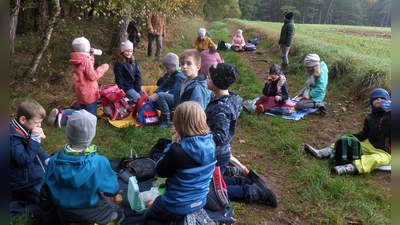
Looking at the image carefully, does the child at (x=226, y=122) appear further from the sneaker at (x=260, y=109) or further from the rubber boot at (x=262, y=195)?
the sneaker at (x=260, y=109)

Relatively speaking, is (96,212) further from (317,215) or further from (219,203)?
(317,215)

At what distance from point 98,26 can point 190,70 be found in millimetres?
6373

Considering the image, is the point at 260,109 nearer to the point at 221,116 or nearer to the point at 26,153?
the point at 221,116

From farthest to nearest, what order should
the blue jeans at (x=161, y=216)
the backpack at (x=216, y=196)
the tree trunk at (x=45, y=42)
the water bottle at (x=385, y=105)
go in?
the tree trunk at (x=45, y=42)
the water bottle at (x=385, y=105)
the backpack at (x=216, y=196)
the blue jeans at (x=161, y=216)

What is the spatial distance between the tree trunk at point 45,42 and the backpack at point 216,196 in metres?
5.89

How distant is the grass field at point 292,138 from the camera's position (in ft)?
12.5

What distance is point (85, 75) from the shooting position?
5820 mm

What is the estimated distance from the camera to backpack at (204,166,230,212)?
3.55 metres

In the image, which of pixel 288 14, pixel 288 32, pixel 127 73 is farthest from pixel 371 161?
pixel 288 14

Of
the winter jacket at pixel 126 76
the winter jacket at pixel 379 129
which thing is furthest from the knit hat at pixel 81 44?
the winter jacket at pixel 379 129

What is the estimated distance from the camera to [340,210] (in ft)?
12.3

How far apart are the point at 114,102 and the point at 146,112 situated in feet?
2.38

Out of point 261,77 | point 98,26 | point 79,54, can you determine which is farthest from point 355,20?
point 79,54

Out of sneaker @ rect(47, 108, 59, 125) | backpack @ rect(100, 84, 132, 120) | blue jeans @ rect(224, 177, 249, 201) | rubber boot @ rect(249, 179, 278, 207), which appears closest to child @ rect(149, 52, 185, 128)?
backpack @ rect(100, 84, 132, 120)
